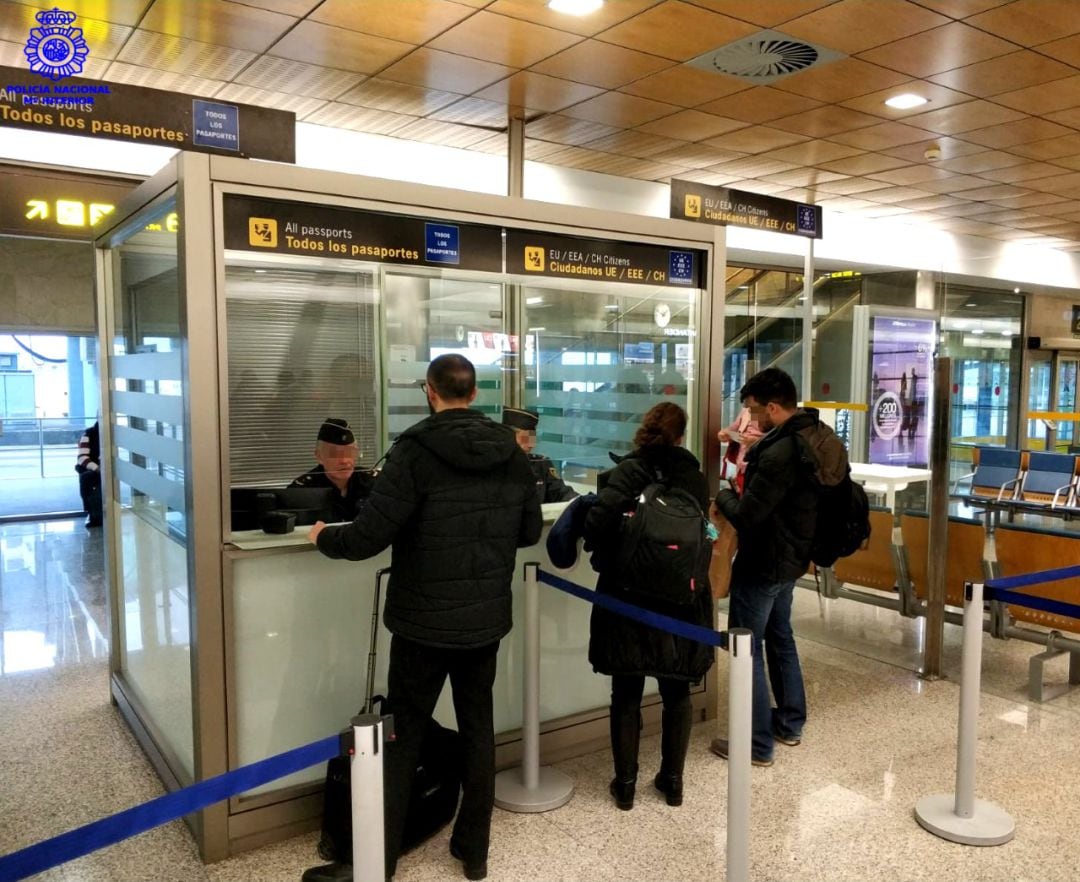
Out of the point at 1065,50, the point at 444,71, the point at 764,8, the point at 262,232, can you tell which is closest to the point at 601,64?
the point at 444,71

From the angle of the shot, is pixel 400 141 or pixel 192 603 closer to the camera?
pixel 192 603

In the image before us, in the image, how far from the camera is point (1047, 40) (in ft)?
14.9

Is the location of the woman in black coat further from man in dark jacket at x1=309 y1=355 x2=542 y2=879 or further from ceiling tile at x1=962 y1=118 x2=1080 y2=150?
ceiling tile at x1=962 y1=118 x2=1080 y2=150

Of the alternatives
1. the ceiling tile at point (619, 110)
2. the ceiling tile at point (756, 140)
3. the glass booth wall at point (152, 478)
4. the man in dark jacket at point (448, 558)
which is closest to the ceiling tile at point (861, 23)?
the ceiling tile at point (619, 110)

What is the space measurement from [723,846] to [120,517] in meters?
2.91

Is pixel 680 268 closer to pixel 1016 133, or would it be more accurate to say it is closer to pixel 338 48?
pixel 338 48

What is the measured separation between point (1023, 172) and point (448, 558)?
709 centimetres

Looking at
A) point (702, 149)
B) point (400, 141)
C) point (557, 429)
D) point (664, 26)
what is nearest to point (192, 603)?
point (557, 429)

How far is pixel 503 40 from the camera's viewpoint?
15.3 ft

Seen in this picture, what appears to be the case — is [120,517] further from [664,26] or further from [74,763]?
[664,26]

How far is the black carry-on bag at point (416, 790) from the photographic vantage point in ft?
9.07

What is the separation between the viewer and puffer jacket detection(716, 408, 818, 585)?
10.9 feet

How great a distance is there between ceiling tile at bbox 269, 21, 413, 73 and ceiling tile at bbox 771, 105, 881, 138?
2734 mm

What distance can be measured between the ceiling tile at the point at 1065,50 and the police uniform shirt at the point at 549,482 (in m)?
3.49
